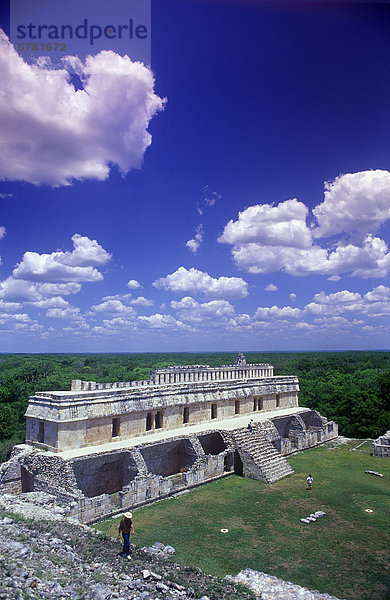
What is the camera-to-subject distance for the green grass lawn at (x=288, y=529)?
12.3m

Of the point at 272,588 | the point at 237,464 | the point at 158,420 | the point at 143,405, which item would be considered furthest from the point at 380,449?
the point at 272,588

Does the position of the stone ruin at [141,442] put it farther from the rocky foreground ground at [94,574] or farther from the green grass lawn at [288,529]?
the rocky foreground ground at [94,574]

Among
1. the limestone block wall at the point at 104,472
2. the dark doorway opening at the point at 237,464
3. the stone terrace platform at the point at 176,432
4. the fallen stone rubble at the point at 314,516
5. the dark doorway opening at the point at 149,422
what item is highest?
the dark doorway opening at the point at 149,422

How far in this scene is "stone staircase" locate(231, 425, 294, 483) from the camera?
21672 mm

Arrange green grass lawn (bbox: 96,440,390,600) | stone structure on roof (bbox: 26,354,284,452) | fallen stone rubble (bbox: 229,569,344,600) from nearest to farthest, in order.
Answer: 1. fallen stone rubble (bbox: 229,569,344,600)
2. green grass lawn (bbox: 96,440,390,600)
3. stone structure on roof (bbox: 26,354,284,452)

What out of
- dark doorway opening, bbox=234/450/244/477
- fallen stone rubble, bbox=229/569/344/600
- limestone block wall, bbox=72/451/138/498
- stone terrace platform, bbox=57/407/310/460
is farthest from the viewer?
dark doorway opening, bbox=234/450/244/477

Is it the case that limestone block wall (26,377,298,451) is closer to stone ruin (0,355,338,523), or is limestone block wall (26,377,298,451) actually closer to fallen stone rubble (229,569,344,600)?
stone ruin (0,355,338,523)

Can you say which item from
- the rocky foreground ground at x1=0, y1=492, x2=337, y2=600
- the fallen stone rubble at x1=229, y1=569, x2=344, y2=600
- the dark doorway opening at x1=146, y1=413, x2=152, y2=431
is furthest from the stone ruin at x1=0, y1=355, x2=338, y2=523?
the fallen stone rubble at x1=229, y1=569, x2=344, y2=600

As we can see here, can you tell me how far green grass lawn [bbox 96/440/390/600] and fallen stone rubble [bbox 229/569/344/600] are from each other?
0.50 meters

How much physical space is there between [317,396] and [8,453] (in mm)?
29334

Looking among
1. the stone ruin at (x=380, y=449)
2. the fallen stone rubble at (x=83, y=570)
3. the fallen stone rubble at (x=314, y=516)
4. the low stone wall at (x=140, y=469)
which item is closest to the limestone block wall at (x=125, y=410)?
the low stone wall at (x=140, y=469)

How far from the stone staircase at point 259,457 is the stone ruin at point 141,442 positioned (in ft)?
0.19

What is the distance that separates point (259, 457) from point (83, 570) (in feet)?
45.0

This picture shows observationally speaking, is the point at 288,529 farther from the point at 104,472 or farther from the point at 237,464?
the point at 104,472
